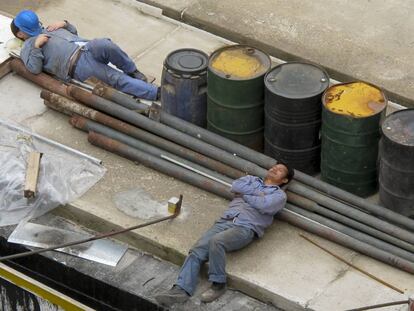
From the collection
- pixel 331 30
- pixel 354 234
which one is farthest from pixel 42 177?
pixel 331 30

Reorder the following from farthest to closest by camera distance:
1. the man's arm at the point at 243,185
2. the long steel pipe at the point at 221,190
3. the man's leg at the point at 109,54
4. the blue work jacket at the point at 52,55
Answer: the blue work jacket at the point at 52,55
the man's leg at the point at 109,54
the man's arm at the point at 243,185
the long steel pipe at the point at 221,190

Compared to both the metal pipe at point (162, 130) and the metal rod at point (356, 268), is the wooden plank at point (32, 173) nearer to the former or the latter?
the metal pipe at point (162, 130)

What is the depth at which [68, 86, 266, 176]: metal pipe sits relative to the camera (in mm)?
9594

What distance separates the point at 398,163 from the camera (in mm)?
8953

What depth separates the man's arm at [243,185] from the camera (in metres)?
9.08

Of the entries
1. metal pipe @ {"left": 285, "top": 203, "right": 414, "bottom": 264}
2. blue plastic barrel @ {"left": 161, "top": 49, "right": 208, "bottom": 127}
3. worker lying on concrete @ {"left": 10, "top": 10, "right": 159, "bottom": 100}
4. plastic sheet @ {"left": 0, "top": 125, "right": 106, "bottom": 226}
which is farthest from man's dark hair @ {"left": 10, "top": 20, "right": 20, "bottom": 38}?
metal pipe @ {"left": 285, "top": 203, "right": 414, "bottom": 264}

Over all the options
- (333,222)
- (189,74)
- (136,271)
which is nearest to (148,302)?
(136,271)

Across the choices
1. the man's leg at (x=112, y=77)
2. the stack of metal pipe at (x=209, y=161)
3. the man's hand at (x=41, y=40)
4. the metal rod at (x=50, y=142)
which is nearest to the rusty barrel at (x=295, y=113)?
the stack of metal pipe at (x=209, y=161)

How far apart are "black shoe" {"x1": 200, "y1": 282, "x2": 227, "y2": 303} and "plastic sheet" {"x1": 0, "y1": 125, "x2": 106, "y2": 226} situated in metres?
1.66

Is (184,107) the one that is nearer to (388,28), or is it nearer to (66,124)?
(66,124)

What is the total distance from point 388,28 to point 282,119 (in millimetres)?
2771

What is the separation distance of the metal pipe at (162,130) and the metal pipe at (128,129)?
0.14 ft

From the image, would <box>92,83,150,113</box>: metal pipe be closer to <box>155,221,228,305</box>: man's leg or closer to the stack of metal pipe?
the stack of metal pipe

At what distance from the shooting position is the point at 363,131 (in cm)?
920
